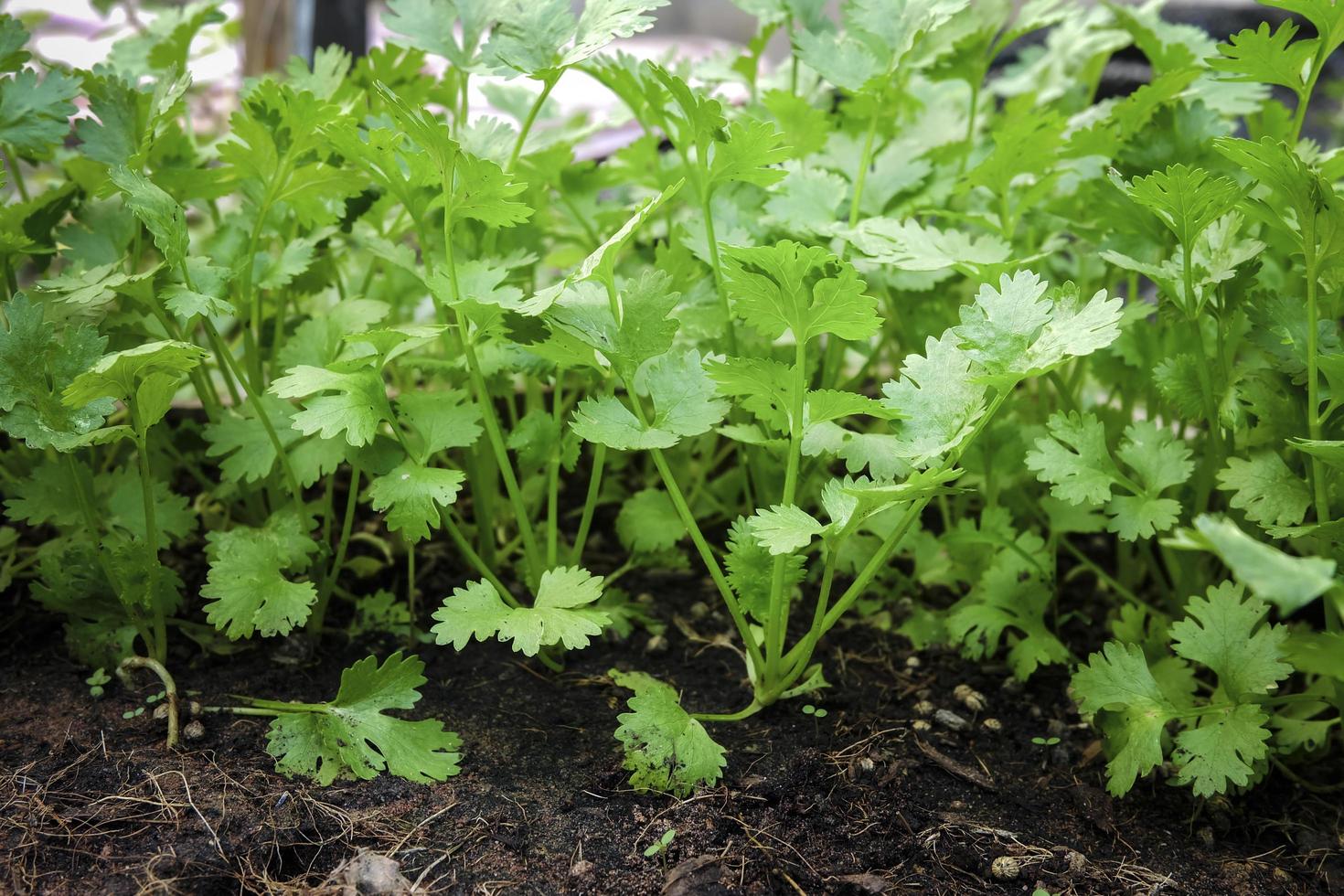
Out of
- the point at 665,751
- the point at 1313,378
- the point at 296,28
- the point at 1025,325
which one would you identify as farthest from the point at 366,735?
the point at 296,28

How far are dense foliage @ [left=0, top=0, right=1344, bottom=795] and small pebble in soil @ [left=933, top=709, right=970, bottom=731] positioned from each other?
93 millimetres

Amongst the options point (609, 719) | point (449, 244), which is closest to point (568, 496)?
point (609, 719)

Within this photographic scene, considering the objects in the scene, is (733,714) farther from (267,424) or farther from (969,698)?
(267,424)

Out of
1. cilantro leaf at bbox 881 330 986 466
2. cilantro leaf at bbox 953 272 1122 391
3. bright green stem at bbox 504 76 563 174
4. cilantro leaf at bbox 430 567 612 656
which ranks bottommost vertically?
cilantro leaf at bbox 430 567 612 656

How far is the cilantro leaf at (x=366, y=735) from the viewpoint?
1.04 m

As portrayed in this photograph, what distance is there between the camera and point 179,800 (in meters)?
0.99

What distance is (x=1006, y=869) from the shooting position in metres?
0.98

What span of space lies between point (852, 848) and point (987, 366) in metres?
0.49

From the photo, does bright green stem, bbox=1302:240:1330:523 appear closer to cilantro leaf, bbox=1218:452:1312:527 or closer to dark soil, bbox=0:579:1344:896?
cilantro leaf, bbox=1218:452:1312:527

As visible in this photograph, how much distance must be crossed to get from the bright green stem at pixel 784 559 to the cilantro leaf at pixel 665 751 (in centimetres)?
13

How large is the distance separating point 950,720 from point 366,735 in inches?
26.6

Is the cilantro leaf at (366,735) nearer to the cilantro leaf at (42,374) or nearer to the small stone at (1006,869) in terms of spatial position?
the cilantro leaf at (42,374)

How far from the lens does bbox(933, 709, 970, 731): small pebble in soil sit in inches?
47.3

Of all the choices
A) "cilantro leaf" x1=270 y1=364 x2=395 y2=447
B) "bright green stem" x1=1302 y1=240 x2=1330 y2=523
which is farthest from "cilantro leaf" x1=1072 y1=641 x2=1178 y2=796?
"cilantro leaf" x1=270 y1=364 x2=395 y2=447
